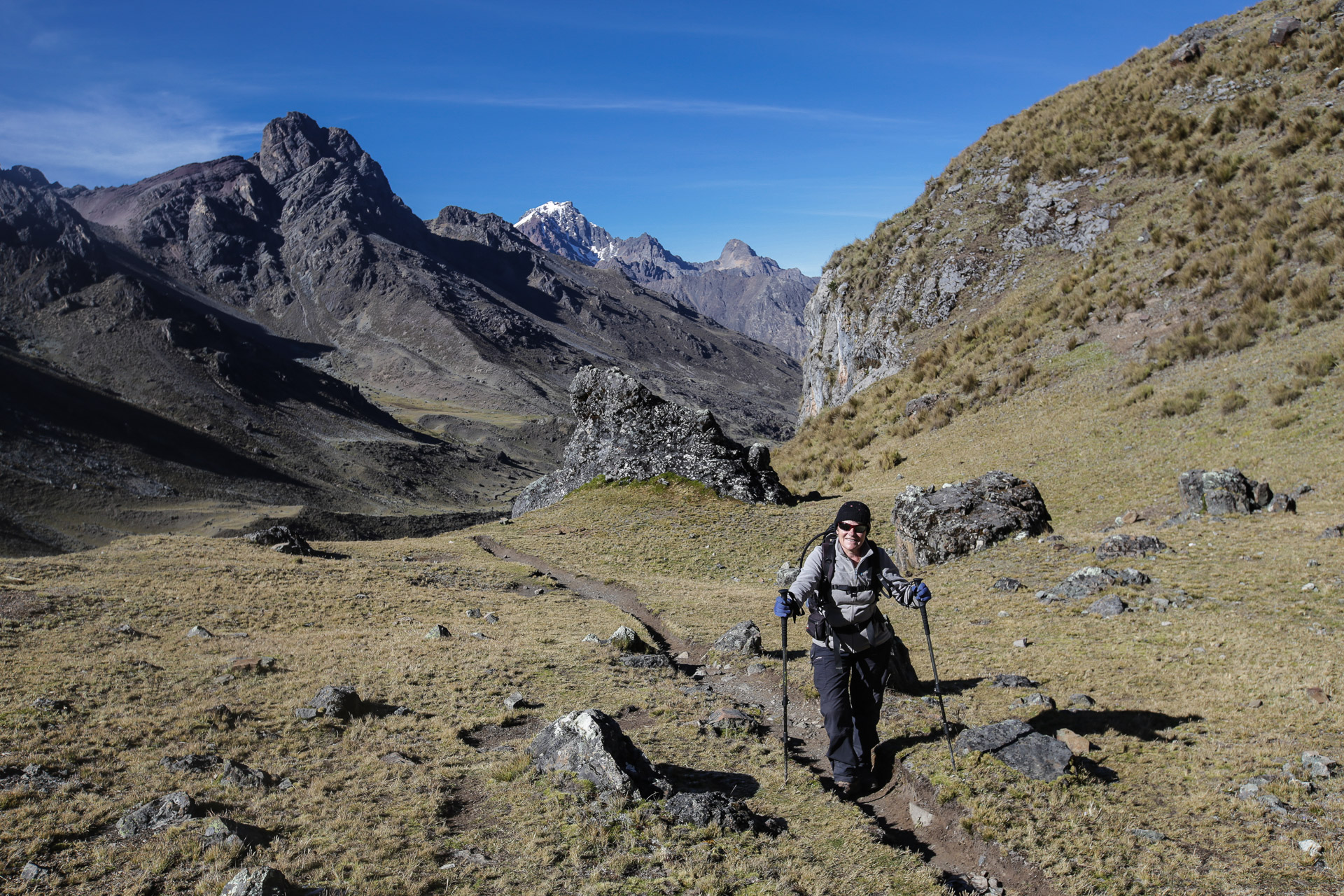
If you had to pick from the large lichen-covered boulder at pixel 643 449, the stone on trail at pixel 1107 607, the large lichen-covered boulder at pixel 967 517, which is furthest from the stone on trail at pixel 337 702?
the large lichen-covered boulder at pixel 643 449

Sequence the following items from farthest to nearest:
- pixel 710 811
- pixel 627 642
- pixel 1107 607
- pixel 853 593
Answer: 1. pixel 627 642
2. pixel 1107 607
3. pixel 853 593
4. pixel 710 811

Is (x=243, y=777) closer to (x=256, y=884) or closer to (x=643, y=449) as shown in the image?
(x=256, y=884)

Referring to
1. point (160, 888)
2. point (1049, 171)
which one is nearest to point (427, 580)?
point (160, 888)

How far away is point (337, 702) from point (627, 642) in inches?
234

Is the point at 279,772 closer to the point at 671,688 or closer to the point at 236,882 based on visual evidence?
the point at 236,882

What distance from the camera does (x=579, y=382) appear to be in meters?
37.8

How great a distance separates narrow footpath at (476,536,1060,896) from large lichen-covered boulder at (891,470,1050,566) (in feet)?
25.3

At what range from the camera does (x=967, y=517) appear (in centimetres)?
1930

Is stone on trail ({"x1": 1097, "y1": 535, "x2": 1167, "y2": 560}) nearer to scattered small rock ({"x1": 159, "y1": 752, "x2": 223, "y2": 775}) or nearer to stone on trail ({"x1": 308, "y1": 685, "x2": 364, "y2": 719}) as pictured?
stone on trail ({"x1": 308, "y1": 685, "x2": 364, "y2": 719})

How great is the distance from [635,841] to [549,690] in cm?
548

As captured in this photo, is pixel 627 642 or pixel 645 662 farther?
pixel 627 642

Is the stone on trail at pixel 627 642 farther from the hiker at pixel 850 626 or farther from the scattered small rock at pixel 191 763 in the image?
the scattered small rock at pixel 191 763

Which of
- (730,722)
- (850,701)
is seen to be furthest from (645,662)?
(850,701)

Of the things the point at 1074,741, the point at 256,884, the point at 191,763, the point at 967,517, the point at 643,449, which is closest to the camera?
the point at 256,884
